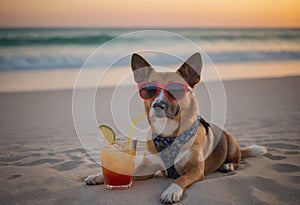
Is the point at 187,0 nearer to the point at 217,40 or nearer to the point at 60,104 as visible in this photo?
the point at 217,40

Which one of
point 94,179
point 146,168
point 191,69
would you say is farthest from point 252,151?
point 94,179

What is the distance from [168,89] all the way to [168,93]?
3cm

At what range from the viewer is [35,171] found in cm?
409

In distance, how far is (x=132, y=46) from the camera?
1628 cm

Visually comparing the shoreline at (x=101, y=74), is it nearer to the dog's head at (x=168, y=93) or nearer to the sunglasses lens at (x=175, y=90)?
the dog's head at (x=168, y=93)

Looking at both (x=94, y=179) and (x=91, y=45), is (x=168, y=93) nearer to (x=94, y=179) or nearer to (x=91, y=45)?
(x=94, y=179)

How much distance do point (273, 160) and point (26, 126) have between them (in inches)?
140

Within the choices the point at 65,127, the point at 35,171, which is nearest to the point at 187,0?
the point at 65,127

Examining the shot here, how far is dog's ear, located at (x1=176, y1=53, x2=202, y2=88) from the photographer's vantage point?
362 cm

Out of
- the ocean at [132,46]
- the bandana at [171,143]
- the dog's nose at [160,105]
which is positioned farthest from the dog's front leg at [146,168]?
the ocean at [132,46]

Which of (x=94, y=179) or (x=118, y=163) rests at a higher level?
(x=118, y=163)

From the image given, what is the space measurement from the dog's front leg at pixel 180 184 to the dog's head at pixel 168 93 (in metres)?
0.36

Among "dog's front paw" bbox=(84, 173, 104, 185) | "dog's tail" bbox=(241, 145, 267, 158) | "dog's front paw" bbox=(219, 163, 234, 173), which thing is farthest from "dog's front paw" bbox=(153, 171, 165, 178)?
"dog's tail" bbox=(241, 145, 267, 158)

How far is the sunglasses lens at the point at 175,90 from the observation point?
3539 millimetres
